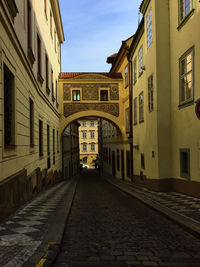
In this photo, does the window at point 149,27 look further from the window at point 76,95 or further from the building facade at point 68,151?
the building facade at point 68,151

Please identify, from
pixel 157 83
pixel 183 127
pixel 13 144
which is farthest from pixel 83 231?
pixel 157 83

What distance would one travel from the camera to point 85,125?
65.8 meters

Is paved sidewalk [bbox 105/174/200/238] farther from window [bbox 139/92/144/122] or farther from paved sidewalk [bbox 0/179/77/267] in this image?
window [bbox 139/92/144/122]

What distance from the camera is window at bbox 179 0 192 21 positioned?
9508 millimetres

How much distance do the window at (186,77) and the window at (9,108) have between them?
6037mm

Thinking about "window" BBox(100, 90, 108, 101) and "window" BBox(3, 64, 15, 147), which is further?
"window" BBox(100, 90, 108, 101)

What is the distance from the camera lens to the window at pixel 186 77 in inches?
371

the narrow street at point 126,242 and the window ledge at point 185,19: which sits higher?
the window ledge at point 185,19

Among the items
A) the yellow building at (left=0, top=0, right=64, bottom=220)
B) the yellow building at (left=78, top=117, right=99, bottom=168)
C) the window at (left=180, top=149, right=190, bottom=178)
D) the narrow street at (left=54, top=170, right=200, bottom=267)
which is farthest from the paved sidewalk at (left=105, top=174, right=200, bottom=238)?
the yellow building at (left=78, top=117, right=99, bottom=168)

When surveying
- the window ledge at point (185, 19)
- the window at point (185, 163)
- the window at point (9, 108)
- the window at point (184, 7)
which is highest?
the window at point (184, 7)

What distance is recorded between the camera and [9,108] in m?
6.95

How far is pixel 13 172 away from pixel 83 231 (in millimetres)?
2590

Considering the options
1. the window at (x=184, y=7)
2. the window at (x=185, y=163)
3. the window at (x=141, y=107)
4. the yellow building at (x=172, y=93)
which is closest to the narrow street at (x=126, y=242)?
the window at (x=185, y=163)

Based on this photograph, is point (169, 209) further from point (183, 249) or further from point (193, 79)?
point (193, 79)
